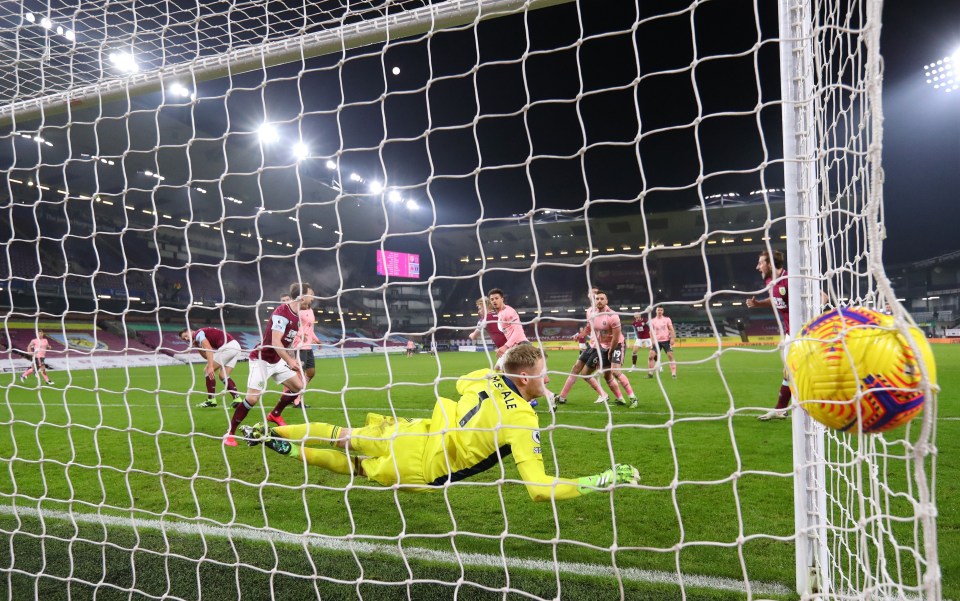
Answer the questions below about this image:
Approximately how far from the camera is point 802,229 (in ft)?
7.30

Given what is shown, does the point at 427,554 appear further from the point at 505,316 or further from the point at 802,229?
the point at 505,316

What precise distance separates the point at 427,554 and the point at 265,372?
3198 mm

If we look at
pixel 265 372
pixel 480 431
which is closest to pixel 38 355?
pixel 265 372

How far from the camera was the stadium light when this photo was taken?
3.94m

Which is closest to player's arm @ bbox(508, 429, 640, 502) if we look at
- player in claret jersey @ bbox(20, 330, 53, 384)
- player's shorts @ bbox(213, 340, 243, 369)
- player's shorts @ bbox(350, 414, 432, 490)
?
player's shorts @ bbox(350, 414, 432, 490)

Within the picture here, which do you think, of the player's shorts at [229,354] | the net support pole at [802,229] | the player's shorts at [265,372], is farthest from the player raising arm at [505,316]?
the net support pole at [802,229]

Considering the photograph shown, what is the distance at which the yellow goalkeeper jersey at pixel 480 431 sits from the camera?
2.47 metres

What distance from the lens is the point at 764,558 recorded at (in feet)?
8.77

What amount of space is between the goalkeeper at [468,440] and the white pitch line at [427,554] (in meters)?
0.36

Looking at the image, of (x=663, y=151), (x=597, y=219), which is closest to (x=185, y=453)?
(x=663, y=151)

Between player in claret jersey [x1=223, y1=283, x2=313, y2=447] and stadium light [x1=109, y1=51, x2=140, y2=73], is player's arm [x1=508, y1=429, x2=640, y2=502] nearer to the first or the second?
player in claret jersey [x1=223, y1=283, x2=313, y2=447]

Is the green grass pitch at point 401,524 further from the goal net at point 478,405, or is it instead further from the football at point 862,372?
the football at point 862,372

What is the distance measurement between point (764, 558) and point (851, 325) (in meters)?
1.60

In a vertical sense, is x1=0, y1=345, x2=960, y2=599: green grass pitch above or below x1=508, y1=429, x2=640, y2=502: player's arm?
below
